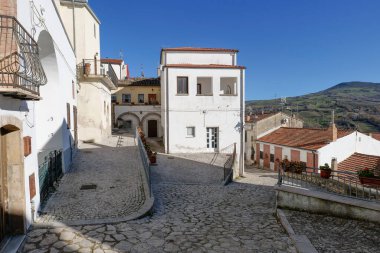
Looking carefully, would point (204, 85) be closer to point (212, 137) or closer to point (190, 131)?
point (190, 131)

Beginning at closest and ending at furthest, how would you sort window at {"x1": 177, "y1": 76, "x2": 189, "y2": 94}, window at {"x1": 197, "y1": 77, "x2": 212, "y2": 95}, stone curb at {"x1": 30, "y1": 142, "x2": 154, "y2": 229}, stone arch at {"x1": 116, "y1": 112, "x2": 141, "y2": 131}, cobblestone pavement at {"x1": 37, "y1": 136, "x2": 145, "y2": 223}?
1. stone curb at {"x1": 30, "y1": 142, "x2": 154, "y2": 229}
2. cobblestone pavement at {"x1": 37, "y1": 136, "x2": 145, "y2": 223}
3. window at {"x1": 177, "y1": 76, "x2": 189, "y2": 94}
4. window at {"x1": 197, "y1": 77, "x2": 212, "y2": 95}
5. stone arch at {"x1": 116, "y1": 112, "x2": 141, "y2": 131}

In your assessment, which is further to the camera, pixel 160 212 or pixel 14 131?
pixel 160 212

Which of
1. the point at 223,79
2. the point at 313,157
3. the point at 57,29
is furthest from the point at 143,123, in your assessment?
the point at 57,29

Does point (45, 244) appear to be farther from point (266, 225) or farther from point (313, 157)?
point (313, 157)

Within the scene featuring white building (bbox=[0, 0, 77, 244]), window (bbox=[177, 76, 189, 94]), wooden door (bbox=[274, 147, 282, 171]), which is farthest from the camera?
wooden door (bbox=[274, 147, 282, 171])

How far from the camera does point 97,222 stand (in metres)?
6.50

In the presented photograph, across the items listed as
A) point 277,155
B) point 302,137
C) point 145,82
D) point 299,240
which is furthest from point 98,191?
point 302,137

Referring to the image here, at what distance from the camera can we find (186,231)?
641cm

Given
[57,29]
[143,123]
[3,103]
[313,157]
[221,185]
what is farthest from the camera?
[143,123]

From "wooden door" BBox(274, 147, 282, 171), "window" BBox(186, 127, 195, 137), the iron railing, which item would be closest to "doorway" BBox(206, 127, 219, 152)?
"window" BBox(186, 127, 195, 137)

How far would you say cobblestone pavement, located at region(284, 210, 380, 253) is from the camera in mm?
5680

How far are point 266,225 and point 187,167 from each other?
9.46m

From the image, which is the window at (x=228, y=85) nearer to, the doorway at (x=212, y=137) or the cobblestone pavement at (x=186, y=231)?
the doorway at (x=212, y=137)

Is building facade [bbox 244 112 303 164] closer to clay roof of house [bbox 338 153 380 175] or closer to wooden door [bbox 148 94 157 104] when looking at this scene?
clay roof of house [bbox 338 153 380 175]
